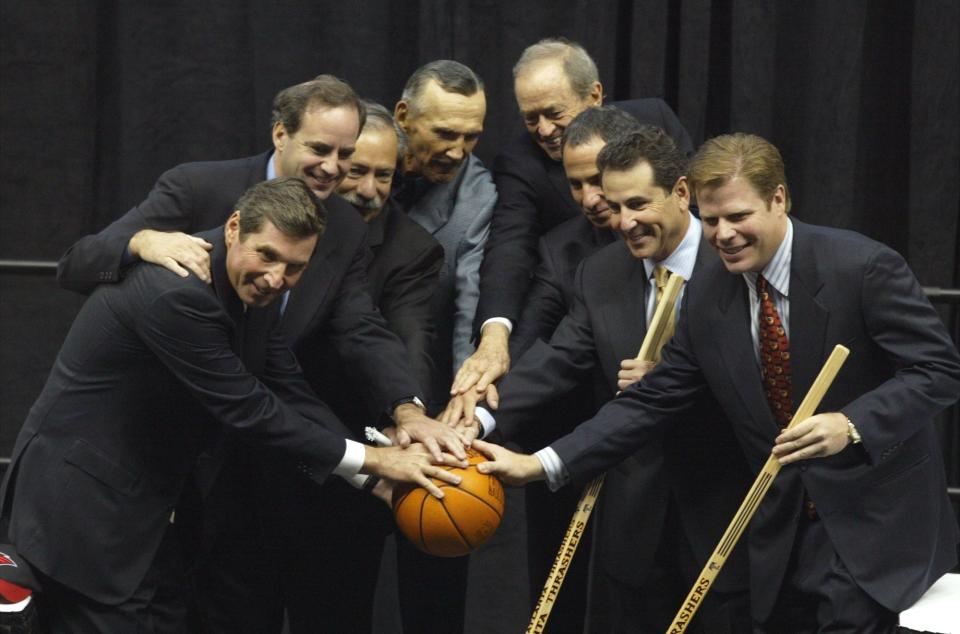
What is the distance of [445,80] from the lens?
13.9 ft

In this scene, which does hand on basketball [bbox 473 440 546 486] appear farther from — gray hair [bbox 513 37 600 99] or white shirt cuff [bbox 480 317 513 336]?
gray hair [bbox 513 37 600 99]

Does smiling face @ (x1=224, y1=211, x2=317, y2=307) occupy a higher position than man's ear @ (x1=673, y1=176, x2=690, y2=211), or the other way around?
man's ear @ (x1=673, y1=176, x2=690, y2=211)

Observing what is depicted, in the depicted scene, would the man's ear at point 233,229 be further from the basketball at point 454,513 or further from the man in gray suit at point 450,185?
the man in gray suit at point 450,185

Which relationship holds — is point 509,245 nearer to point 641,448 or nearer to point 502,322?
point 502,322

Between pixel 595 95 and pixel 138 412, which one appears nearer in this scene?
pixel 138 412

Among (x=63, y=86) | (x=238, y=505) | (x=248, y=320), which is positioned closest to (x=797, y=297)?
(x=248, y=320)

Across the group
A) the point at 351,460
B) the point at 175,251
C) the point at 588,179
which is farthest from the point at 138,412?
the point at 588,179

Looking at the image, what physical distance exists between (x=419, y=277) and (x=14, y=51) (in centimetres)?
158

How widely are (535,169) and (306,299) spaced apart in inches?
28.5

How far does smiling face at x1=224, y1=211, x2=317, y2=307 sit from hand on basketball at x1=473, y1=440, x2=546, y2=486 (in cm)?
59

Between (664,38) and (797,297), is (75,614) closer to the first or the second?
(797,297)

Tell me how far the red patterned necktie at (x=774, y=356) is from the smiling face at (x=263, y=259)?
941mm

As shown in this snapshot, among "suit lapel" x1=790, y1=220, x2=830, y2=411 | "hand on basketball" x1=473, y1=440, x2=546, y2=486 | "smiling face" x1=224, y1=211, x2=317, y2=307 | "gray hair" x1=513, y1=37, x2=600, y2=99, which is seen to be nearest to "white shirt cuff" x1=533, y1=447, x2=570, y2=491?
"hand on basketball" x1=473, y1=440, x2=546, y2=486

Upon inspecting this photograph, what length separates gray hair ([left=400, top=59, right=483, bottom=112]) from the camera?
13.9ft
